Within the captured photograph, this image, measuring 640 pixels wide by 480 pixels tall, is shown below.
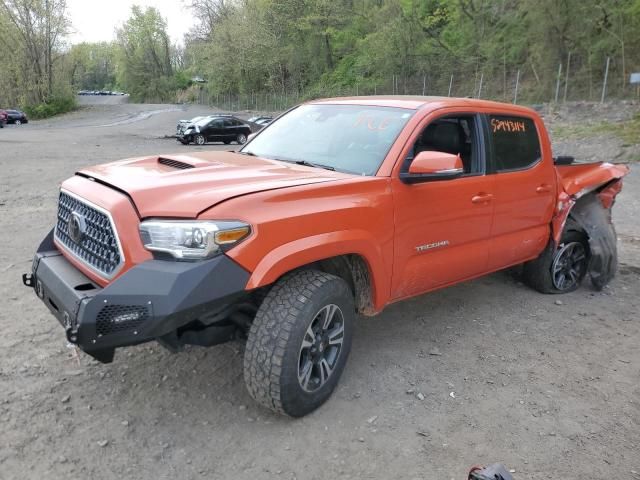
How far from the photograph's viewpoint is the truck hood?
2889 mm

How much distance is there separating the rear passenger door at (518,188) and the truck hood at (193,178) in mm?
1633

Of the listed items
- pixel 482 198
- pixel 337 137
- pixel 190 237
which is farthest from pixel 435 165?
pixel 190 237

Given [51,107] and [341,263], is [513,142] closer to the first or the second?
[341,263]

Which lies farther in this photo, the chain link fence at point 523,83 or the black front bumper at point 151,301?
the chain link fence at point 523,83

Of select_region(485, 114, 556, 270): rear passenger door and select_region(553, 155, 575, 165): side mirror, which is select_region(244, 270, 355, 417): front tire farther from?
select_region(553, 155, 575, 165): side mirror

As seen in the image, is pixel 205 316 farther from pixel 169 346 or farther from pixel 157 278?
pixel 157 278

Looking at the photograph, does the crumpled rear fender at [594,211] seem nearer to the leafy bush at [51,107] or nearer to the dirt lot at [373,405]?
the dirt lot at [373,405]

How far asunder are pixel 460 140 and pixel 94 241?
2.82 metres

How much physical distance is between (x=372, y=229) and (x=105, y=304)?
5.27 ft

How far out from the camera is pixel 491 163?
4449mm

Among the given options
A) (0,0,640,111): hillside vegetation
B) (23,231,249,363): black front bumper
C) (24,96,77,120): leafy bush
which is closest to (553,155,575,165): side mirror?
(23,231,249,363): black front bumper

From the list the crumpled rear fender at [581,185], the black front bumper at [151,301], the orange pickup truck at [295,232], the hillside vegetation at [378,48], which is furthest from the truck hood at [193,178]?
the hillside vegetation at [378,48]

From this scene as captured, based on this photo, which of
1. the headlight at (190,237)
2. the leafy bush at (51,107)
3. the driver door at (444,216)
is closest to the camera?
the headlight at (190,237)

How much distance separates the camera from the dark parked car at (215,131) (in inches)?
1031
